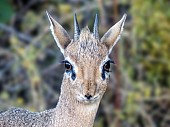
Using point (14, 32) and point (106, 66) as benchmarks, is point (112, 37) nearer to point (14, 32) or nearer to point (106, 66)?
point (106, 66)

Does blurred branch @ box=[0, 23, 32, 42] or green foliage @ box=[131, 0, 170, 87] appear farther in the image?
blurred branch @ box=[0, 23, 32, 42]

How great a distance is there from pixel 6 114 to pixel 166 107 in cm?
391

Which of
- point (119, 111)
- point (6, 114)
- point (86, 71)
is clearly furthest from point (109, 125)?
point (86, 71)

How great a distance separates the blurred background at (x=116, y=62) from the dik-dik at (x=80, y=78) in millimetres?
3241


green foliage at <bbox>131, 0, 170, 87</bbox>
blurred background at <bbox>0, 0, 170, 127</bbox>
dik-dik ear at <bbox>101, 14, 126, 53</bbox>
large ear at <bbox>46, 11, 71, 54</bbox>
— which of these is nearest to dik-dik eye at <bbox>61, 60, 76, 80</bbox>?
large ear at <bbox>46, 11, 71, 54</bbox>

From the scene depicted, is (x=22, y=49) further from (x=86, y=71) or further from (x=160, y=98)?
(x=86, y=71)

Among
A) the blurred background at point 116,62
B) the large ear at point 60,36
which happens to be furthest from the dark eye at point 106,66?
the blurred background at point 116,62

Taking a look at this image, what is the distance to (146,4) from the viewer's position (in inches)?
349

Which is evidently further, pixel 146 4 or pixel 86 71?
pixel 146 4

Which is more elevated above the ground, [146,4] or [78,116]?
[146,4]

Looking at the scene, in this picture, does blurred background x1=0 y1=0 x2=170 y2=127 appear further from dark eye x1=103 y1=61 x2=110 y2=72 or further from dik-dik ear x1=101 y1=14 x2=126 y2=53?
dark eye x1=103 y1=61 x2=110 y2=72

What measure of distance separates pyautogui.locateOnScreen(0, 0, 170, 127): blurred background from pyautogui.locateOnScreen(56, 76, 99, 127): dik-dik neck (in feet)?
11.1

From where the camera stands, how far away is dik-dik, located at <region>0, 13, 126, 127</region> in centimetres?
478

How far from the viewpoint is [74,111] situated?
5023mm
